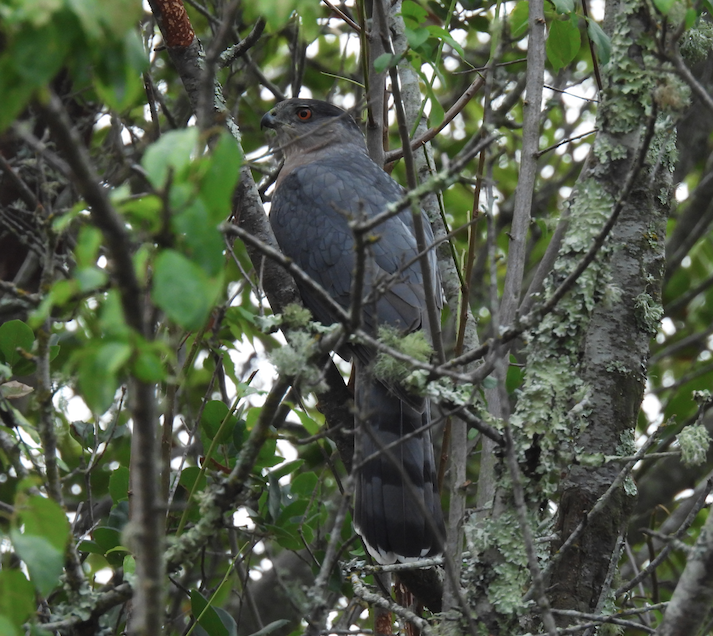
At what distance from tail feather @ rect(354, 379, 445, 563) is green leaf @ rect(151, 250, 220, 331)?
1803mm

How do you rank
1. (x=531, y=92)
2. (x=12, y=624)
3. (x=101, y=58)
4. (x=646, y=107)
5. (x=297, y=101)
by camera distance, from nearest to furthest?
(x=101, y=58) < (x=12, y=624) < (x=646, y=107) < (x=531, y=92) < (x=297, y=101)

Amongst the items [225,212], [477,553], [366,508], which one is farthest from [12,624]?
[366,508]

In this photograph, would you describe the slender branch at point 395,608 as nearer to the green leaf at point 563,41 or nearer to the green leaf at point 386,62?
the green leaf at point 386,62

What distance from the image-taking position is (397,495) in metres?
2.97

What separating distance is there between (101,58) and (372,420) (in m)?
2.15

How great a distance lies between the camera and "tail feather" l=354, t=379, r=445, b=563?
289cm

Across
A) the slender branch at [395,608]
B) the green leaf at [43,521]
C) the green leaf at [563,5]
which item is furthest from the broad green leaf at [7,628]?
the green leaf at [563,5]

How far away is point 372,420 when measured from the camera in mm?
3129

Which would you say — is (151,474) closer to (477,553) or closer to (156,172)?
(156,172)

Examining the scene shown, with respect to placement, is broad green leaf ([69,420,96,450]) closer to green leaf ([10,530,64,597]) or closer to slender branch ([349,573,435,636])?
slender branch ([349,573,435,636])

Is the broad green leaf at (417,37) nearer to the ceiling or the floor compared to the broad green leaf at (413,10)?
nearer to the floor

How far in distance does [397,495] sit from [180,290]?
6.76ft

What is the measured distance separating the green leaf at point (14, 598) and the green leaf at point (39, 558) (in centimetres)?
9

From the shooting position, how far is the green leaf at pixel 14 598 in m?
1.36
